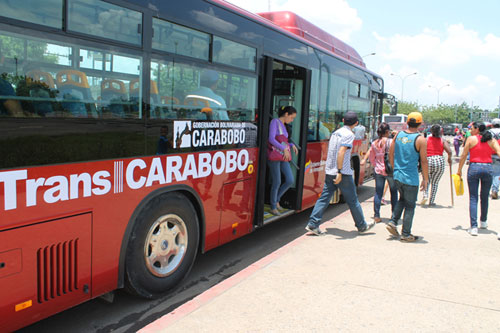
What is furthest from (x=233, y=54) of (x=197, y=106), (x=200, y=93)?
(x=197, y=106)

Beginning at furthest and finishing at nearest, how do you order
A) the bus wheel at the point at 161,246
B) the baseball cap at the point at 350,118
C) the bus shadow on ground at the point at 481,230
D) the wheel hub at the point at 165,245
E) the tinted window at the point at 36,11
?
the bus shadow on ground at the point at 481,230 → the baseball cap at the point at 350,118 → the wheel hub at the point at 165,245 → the bus wheel at the point at 161,246 → the tinted window at the point at 36,11

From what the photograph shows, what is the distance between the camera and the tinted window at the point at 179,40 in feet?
12.6

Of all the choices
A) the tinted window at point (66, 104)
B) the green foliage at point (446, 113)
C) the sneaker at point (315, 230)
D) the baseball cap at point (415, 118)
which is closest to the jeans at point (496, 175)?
the baseball cap at point (415, 118)

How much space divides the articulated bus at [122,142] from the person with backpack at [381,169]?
9.23ft

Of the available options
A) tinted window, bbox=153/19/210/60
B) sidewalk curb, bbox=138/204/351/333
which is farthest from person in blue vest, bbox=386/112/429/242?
tinted window, bbox=153/19/210/60

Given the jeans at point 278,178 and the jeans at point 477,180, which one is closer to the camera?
the jeans at point 278,178

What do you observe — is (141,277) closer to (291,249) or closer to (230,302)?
(230,302)

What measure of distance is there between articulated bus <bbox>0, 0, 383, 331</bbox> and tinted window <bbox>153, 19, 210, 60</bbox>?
0.04ft

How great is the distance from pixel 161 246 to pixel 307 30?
16.4ft

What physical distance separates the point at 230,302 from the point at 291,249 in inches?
73.0

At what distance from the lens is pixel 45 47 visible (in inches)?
117

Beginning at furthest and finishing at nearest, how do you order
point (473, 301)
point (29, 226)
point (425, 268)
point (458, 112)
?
point (458, 112), point (425, 268), point (473, 301), point (29, 226)

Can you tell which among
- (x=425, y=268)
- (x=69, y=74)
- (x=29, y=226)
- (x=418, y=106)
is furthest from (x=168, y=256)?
(x=418, y=106)

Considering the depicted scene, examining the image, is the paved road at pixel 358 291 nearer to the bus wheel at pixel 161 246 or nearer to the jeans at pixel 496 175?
the bus wheel at pixel 161 246
